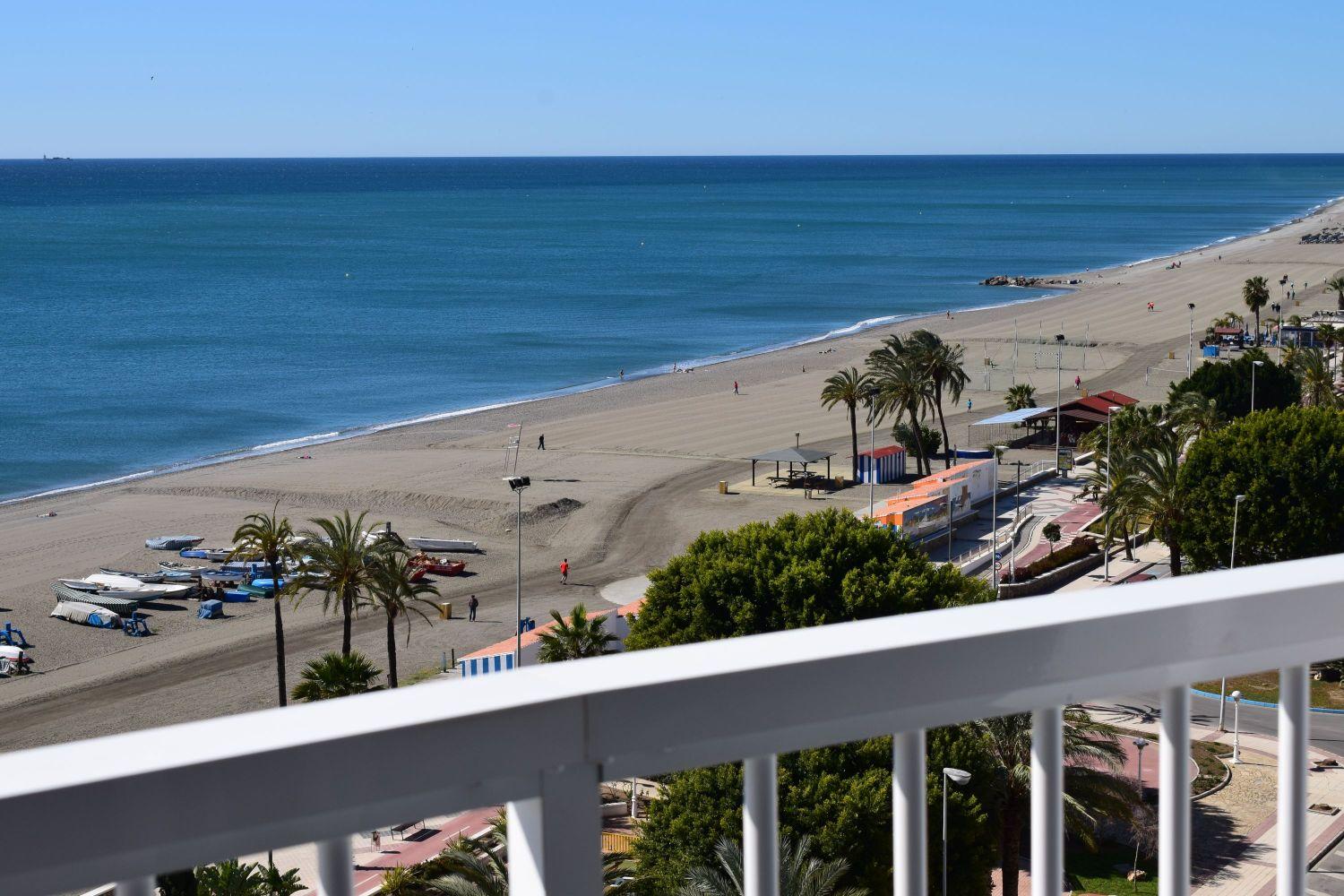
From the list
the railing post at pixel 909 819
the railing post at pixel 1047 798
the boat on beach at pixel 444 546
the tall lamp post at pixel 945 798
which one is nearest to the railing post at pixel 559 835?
the railing post at pixel 909 819

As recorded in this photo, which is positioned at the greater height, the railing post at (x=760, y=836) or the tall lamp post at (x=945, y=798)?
the railing post at (x=760, y=836)

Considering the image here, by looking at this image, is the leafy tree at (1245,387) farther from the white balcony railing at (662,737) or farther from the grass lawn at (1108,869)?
the white balcony railing at (662,737)

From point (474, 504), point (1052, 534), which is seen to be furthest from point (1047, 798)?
point (474, 504)

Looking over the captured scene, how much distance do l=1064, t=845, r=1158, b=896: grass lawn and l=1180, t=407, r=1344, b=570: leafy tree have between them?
16.6m

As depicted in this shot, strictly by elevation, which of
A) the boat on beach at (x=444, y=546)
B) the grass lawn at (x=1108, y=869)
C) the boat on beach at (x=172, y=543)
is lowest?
the grass lawn at (x=1108, y=869)

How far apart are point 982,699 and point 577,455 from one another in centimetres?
5902

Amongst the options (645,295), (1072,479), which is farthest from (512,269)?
(1072,479)

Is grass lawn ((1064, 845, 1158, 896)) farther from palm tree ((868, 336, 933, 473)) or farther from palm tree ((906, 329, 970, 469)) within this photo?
palm tree ((906, 329, 970, 469))

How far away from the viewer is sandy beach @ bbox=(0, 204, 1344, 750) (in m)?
36.9

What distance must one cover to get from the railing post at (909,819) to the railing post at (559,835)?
1.49ft

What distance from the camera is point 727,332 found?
99688mm

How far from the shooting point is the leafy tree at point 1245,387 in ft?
189

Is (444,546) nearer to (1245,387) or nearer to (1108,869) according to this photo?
(1108,869)

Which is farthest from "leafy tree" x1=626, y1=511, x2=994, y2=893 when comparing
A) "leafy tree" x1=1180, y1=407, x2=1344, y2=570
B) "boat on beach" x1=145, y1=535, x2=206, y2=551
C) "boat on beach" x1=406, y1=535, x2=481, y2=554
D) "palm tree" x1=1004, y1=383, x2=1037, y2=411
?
"palm tree" x1=1004, y1=383, x2=1037, y2=411
